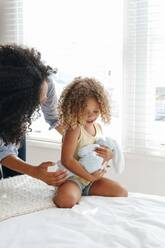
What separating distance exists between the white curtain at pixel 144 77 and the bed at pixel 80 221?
0.75 meters

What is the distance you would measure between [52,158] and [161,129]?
2.75 feet

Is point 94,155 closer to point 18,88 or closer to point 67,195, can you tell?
point 67,195

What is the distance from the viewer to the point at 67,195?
1332mm

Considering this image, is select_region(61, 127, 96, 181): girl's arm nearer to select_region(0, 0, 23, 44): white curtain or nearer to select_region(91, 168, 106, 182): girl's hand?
select_region(91, 168, 106, 182): girl's hand

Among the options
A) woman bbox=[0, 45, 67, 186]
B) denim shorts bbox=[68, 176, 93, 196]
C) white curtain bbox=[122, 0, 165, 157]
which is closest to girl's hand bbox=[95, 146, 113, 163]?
denim shorts bbox=[68, 176, 93, 196]

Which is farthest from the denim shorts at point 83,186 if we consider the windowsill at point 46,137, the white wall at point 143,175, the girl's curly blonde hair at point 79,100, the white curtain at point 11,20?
the white curtain at point 11,20

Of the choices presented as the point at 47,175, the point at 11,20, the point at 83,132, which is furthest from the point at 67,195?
the point at 11,20

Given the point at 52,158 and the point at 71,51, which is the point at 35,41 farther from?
the point at 52,158

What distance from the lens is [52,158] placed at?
253 centimetres

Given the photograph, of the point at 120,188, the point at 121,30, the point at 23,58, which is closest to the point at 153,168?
the point at 120,188

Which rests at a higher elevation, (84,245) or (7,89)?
(7,89)

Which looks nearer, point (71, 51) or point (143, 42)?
point (143, 42)

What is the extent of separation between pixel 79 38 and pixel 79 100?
96 cm

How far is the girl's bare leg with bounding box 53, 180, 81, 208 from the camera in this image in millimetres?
1307
